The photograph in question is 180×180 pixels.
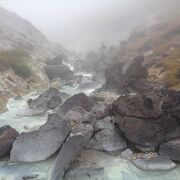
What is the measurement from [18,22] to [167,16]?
7141cm

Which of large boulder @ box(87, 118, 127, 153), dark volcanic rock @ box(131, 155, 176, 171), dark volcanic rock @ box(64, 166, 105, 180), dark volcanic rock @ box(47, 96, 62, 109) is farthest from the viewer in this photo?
dark volcanic rock @ box(47, 96, 62, 109)

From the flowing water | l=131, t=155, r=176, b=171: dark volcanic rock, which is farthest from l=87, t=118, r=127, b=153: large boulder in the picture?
l=131, t=155, r=176, b=171: dark volcanic rock

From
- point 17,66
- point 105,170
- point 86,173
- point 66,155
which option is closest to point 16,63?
point 17,66

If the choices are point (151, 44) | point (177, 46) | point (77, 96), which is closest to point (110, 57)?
point (151, 44)

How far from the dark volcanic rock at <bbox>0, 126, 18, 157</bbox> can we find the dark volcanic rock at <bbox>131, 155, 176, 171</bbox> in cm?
1349

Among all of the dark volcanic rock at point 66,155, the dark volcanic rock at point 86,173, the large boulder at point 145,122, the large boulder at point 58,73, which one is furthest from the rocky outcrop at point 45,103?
the large boulder at point 58,73

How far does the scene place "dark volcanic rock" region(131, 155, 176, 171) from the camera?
29745 millimetres

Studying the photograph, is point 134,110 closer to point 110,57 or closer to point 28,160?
point 28,160

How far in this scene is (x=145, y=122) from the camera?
34938 mm

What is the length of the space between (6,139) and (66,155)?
8.17 metres

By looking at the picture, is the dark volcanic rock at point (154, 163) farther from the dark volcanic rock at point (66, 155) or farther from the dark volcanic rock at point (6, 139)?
the dark volcanic rock at point (6, 139)

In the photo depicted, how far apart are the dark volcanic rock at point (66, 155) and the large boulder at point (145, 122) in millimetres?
5518

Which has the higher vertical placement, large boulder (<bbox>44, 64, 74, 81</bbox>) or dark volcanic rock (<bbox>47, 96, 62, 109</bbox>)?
large boulder (<bbox>44, 64, 74, 81</bbox>)

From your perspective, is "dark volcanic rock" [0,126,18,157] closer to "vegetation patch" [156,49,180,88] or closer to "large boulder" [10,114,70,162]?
"large boulder" [10,114,70,162]
